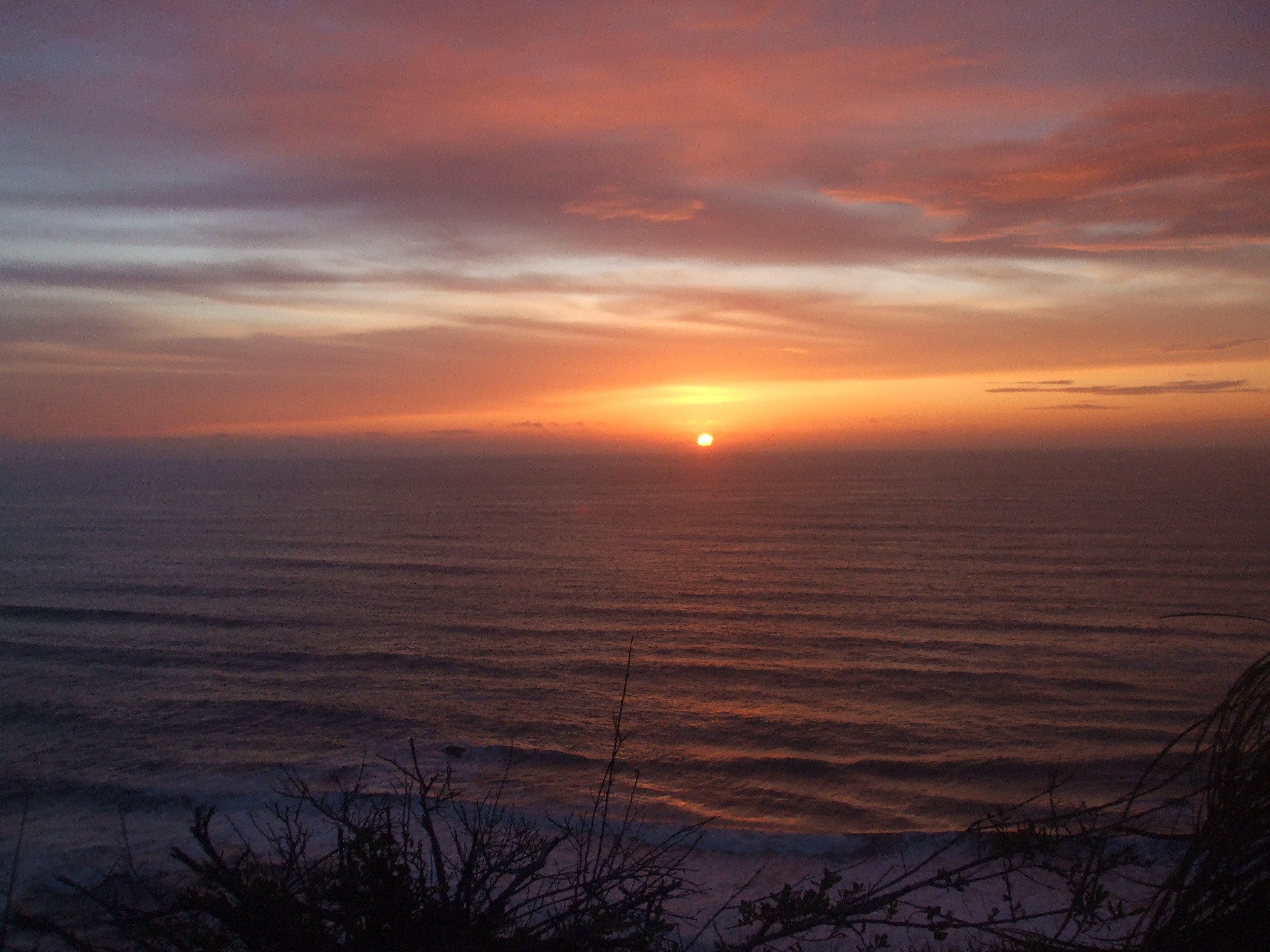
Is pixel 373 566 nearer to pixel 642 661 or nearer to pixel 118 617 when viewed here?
pixel 118 617

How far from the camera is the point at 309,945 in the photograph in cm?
295

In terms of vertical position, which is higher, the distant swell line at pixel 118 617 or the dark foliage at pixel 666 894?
the dark foliage at pixel 666 894

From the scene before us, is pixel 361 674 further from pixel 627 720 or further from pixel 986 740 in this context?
pixel 986 740

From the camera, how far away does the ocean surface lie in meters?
20.0

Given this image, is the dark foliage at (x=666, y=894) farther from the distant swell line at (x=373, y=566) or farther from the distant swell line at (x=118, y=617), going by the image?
the distant swell line at (x=373, y=566)

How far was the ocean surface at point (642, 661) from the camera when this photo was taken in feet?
65.6

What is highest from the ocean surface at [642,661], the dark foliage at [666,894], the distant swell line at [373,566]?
the dark foliage at [666,894]

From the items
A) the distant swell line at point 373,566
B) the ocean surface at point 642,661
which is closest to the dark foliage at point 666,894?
the ocean surface at point 642,661

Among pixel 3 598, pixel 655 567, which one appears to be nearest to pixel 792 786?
pixel 655 567

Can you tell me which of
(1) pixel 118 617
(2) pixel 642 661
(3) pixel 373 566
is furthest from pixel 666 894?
(3) pixel 373 566

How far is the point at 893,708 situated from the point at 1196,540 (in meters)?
42.6

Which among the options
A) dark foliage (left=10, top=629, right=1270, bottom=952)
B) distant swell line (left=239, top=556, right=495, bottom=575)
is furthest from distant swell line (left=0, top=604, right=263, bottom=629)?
dark foliage (left=10, top=629, right=1270, bottom=952)

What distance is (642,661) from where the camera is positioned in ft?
100

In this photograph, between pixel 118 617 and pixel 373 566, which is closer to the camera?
pixel 118 617
